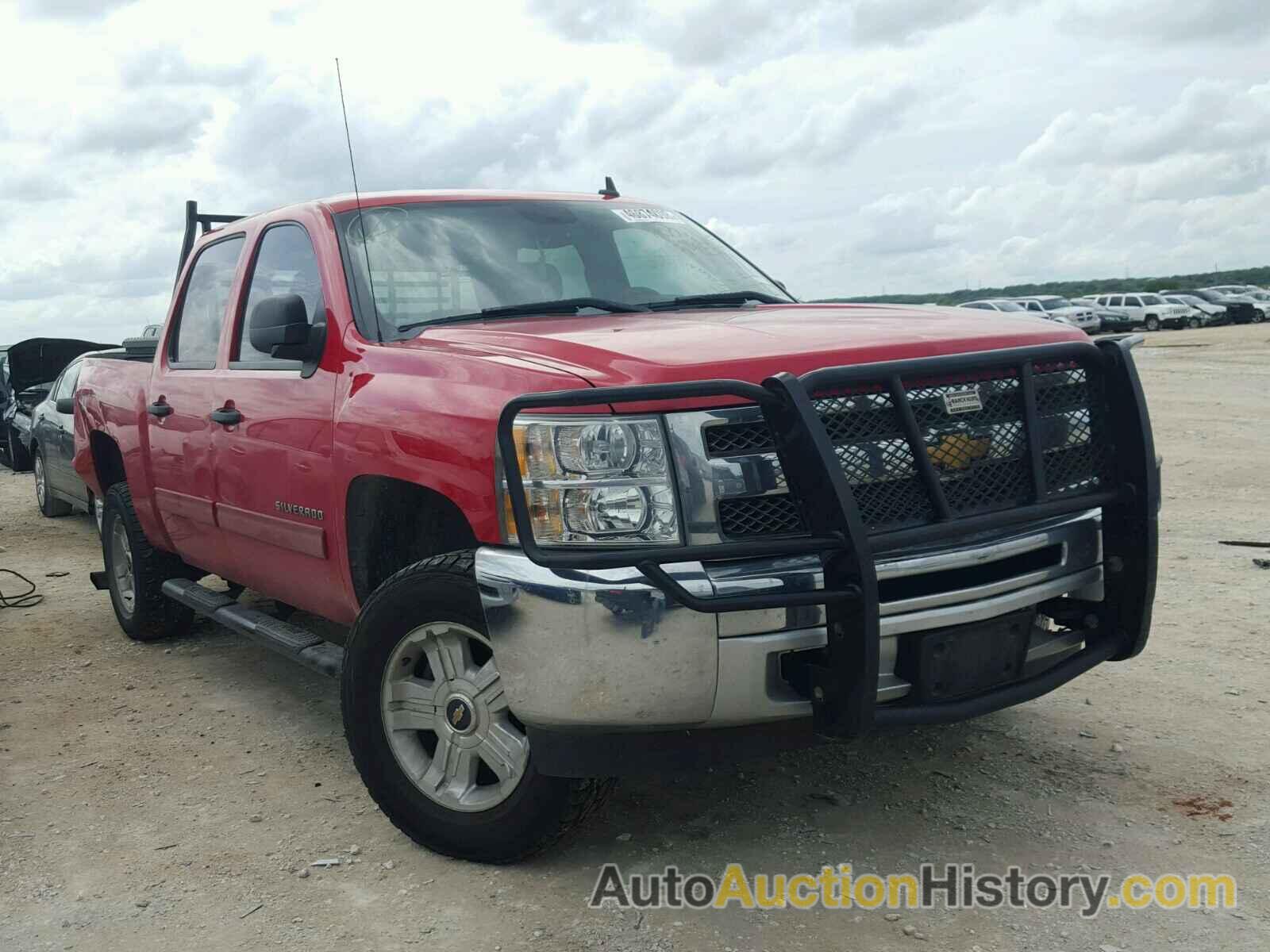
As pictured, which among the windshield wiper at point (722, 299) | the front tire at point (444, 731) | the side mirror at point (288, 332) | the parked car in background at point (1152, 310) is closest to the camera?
the front tire at point (444, 731)

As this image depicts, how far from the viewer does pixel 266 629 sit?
15.1ft

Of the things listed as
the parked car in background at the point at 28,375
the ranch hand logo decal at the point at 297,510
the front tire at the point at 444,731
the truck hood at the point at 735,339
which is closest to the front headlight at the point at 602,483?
the truck hood at the point at 735,339

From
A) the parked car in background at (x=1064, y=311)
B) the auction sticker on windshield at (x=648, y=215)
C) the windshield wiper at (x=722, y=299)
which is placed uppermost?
the auction sticker on windshield at (x=648, y=215)

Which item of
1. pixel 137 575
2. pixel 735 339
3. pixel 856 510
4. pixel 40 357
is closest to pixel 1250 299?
pixel 40 357

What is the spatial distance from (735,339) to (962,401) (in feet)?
1.99

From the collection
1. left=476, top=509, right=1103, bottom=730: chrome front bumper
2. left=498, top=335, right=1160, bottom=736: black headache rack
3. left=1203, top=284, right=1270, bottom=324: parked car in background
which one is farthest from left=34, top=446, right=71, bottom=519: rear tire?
left=1203, top=284, right=1270, bottom=324: parked car in background

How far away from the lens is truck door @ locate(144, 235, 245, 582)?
5.03m

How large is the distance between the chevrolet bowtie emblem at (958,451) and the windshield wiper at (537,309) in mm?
1362

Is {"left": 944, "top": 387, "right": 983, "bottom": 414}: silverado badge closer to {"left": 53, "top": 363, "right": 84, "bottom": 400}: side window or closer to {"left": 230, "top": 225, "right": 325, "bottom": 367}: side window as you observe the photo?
{"left": 230, "top": 225, "right": 325, "bottom": 367}: side window

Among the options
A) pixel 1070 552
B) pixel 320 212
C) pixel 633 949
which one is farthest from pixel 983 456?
pixel 320 212

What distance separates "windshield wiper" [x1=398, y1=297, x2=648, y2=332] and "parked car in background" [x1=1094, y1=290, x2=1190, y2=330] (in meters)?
48.5

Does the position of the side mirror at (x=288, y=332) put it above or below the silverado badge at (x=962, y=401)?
above

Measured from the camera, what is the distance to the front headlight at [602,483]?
295cm

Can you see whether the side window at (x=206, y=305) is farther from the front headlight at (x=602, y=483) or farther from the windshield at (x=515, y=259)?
the front headlight at (x=602, y=483)
